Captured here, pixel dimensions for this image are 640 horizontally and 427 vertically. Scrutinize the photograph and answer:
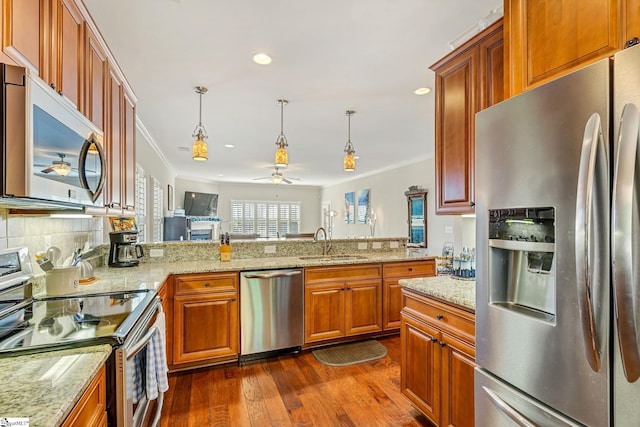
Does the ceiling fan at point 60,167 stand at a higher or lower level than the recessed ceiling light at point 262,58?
lower

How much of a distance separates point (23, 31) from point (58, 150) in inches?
18.4

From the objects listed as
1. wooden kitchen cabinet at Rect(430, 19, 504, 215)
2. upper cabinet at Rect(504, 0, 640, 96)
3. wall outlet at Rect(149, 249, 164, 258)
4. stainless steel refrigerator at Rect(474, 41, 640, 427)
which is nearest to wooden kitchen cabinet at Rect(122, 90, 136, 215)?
wall outlet at Rect(149, 249, 164, 258)

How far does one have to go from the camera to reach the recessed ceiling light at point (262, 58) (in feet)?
8.21

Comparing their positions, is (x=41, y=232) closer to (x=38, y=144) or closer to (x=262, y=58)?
(x=38, y=144)

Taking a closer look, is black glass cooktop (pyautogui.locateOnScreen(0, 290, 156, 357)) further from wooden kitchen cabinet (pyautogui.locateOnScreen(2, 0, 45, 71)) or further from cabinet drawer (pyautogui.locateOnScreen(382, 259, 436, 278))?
cabinet drawer (pyautogui.locateOnScreen(382, 259, 436, 278))

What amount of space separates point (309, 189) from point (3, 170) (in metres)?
11.2

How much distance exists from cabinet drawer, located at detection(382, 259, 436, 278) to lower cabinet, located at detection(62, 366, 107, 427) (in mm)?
2719

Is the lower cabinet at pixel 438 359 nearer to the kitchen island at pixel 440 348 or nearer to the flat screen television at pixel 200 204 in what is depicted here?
the kitchen island at pixel 440 348

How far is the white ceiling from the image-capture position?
199 centimetres

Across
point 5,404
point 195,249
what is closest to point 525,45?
point 5,404

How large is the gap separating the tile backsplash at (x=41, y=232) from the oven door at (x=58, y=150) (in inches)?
17.7

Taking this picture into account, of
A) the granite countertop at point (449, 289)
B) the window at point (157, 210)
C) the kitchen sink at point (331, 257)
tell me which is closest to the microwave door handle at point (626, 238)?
the granite countertop at point (449, 289)

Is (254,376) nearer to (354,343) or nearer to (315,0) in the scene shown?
(354,343)

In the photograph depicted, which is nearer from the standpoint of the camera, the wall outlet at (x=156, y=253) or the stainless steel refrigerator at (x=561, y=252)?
the stainless steel refrigerator at (x=561, y=252)
